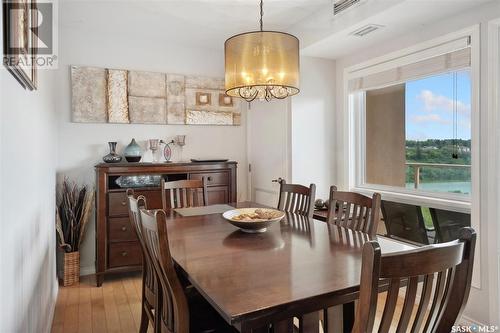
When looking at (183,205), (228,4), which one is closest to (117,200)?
(183,205)

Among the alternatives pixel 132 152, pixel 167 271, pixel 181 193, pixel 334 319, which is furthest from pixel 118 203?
pixel 334 319

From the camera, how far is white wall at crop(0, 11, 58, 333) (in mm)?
1091

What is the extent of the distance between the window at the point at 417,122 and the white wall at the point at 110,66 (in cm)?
171

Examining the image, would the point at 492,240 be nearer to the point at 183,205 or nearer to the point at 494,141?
the point at 494,141

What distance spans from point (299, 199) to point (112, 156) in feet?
6.48

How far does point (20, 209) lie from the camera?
1385mm

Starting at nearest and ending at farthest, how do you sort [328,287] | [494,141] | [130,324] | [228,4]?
[328,287] → [494,141] → [130,324] → [228,4]

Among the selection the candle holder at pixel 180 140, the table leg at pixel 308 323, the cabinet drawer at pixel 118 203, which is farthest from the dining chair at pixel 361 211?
the candle holder at pixel 180 140

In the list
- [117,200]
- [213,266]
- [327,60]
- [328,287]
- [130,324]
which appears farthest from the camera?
[327,60]

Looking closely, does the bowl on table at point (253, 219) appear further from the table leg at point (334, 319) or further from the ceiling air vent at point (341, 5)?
the ceiling air vent at point (341, 5)

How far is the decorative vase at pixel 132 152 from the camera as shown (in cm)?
351

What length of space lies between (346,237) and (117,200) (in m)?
2.31

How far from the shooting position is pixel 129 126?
3.76 m

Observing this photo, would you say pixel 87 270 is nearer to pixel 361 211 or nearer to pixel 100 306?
pixel 100 306
